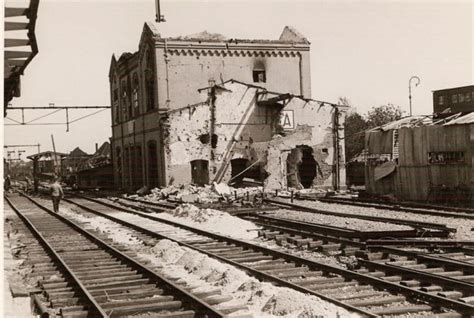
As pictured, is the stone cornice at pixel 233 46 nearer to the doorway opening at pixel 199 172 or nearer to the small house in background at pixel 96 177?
the doorway opening at pixel 199 172

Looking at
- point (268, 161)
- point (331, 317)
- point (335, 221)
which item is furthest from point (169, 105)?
point (331, 317)

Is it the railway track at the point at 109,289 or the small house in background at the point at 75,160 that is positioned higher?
the small house in background at the point at 75,160

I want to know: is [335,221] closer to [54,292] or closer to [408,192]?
[408,192]

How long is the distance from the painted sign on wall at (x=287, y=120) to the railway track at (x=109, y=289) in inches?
736

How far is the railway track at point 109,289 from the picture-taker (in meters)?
6.84

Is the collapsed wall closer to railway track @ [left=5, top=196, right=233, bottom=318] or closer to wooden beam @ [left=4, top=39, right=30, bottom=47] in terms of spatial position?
railway track @ [left=5, top=196, right=233, bottom=318]

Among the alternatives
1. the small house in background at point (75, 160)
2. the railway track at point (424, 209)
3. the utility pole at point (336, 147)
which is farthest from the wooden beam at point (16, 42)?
the small house in background at point (75, 160)

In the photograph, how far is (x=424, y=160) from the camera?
20.6m

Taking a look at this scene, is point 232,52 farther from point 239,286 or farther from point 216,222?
point 239,286

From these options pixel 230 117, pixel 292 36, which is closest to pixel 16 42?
pixel 230 117

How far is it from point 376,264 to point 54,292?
4663 millimetres

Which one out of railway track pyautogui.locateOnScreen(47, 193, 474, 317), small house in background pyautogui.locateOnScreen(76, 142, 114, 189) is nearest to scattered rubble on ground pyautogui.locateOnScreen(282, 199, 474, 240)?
railway track pyautogui.locateOnScreen(47, 193, 474, 317)

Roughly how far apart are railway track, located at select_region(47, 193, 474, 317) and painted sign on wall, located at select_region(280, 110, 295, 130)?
62.8 ft

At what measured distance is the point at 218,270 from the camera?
29.4 ft
